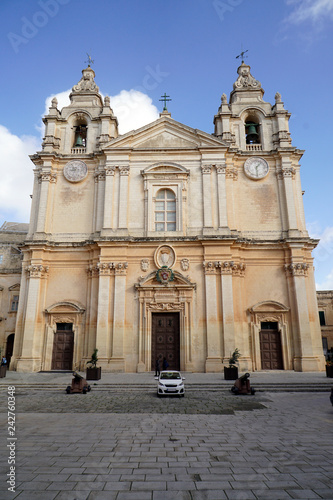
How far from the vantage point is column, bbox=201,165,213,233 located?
1001 inches

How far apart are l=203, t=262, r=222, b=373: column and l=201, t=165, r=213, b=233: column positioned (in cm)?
308

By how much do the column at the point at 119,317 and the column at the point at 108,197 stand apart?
344 cm

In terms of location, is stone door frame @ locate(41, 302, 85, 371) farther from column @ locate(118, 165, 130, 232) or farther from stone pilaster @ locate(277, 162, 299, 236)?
stone pilaster @ locate(277, 162, 299, 236)

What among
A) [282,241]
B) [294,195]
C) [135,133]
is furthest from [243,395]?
[135,133]

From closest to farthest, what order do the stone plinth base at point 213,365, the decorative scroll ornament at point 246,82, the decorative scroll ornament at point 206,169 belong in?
the stone plinth base at point 213,365, the decorative scroll ornament at point 206,169, the decorative scroll ornament at point 246,82

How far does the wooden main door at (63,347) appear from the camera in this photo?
80.2 feet

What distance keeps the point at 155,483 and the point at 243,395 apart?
Result: 10.7 meters

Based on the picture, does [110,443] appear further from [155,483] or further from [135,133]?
[135,133]

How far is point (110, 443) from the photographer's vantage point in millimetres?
8297

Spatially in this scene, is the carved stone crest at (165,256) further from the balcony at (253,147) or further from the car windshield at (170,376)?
the balcony at (253,147)

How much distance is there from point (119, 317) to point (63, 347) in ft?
16.6

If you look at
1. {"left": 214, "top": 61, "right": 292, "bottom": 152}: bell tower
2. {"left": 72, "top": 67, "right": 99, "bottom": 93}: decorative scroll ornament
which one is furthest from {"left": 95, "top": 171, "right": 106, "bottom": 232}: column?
{"left": 214, "top": 61, "right": 292, "bottom": 152}: bell tower

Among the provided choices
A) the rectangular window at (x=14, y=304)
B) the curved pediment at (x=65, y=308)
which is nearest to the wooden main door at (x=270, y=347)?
the curved pediment at (x=65, y=308)

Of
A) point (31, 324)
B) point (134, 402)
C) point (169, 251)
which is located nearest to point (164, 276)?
point (169, 251)
